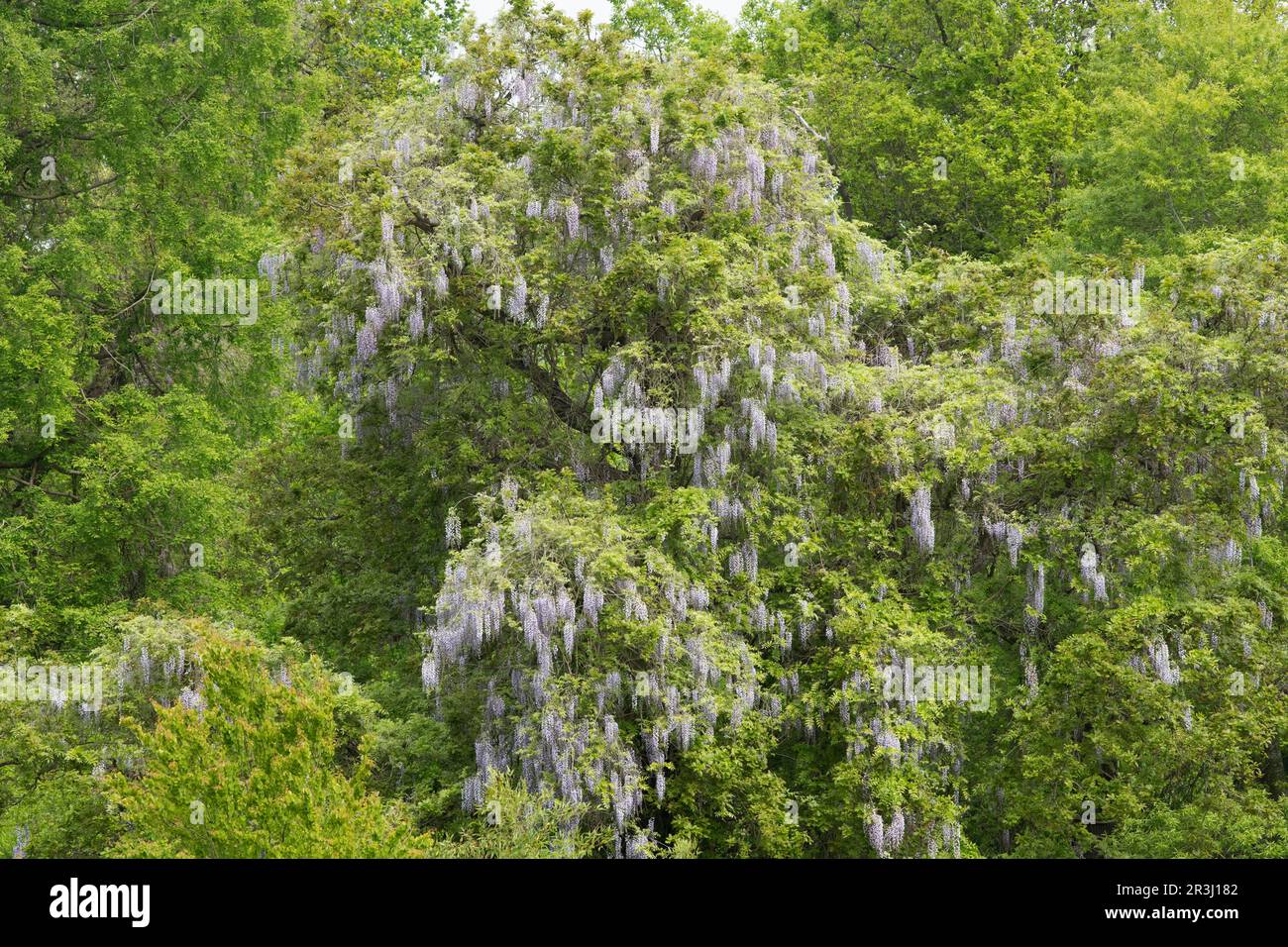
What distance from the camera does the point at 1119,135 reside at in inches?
1110

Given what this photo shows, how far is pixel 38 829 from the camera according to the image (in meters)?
15.5

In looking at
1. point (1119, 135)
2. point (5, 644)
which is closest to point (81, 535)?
point (5, 644)

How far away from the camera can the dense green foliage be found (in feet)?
49.9

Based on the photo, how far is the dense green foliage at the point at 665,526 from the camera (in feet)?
49.9

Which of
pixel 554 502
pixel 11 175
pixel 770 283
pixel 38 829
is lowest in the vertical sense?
pixel 38 829

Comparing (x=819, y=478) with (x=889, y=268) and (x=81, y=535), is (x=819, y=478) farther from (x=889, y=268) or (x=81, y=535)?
(x=81, y=535)

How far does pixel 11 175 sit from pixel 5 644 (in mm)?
8214

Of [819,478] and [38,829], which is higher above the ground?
[819,478]

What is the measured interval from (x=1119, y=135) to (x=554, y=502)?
1624 centimetres

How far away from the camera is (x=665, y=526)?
16047 mm

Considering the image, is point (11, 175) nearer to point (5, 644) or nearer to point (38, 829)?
point (5, 644)

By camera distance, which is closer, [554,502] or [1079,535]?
[554,502]

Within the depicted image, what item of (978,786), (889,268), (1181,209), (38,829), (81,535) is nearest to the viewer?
(38,829)

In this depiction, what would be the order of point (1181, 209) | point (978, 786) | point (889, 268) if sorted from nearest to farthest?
point (978, 786)
point (889, 268)
point (1181, 209)
